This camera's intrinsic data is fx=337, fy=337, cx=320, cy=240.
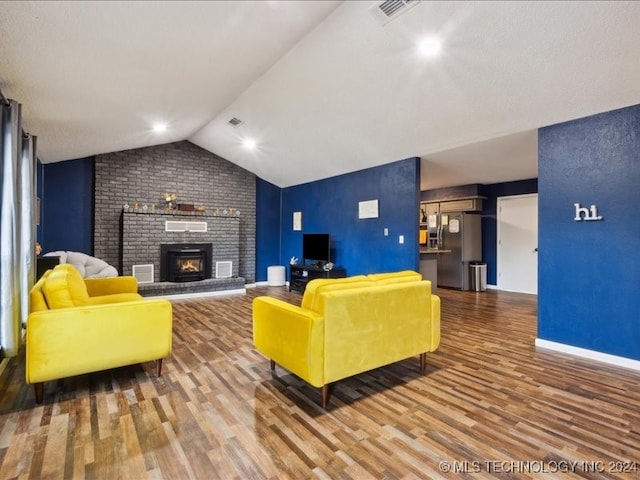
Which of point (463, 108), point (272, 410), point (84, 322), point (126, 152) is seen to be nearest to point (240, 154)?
point (126, 152)

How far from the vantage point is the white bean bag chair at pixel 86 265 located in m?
5.21

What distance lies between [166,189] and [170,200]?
0.29 meters

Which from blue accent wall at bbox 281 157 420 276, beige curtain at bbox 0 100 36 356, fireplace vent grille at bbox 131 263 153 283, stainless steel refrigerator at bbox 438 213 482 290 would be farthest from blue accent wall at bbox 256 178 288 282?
beige curtain at bbox 0 100 36 356

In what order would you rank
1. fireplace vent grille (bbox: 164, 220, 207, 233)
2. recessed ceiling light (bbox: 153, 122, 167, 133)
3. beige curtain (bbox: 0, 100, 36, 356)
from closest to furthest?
1. beige curtain (bbox: 0, 100, 36, 356)
2. recessed ceiling light (bbox: 153, 122, 167, 133)
3. fireplace vent grille (bbox: 164, 220, 207, 233)

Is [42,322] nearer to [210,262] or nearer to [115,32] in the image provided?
[115,32]

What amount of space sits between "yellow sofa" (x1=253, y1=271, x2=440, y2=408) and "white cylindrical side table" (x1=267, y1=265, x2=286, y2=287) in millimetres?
4930

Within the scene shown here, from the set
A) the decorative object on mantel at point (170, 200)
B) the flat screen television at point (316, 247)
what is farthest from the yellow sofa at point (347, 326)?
the decorative object on mantel at point (170, 200)

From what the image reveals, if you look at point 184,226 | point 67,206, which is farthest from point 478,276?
point 67,206

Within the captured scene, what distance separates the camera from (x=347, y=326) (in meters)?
2.37

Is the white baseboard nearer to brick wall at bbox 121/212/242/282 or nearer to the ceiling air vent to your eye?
the ceiling air vent

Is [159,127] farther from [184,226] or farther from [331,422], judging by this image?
[331,422]

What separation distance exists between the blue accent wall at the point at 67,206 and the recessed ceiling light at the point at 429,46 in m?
6.00

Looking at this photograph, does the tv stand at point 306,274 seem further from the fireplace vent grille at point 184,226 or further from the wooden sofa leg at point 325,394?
the wooden sofa leg at point 325,394

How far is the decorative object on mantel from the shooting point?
6.77m
